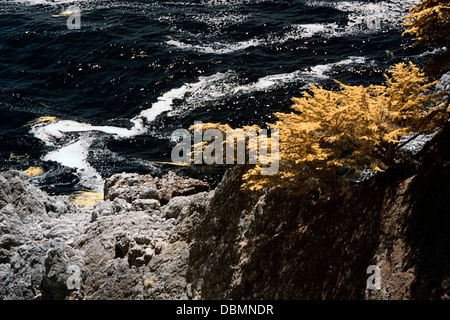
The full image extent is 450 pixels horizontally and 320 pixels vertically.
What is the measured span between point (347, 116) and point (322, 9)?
33.6m

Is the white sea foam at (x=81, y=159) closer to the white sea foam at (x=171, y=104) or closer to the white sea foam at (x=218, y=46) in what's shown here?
the white sea foam at (x=171, y=104)

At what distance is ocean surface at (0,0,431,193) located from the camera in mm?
25594

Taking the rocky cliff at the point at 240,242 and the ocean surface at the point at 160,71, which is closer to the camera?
the rocky cliff at the point at 240,242

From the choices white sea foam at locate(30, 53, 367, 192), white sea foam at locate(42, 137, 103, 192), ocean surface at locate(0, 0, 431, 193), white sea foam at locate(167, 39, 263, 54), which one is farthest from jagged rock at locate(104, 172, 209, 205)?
white sea foam at locate(167, 39, 263, 54)

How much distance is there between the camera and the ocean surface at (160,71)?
25594 mm

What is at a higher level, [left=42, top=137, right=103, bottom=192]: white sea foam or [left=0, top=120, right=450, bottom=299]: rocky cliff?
[left=0, top=120, right=450, bottom=299]: rocky cliff

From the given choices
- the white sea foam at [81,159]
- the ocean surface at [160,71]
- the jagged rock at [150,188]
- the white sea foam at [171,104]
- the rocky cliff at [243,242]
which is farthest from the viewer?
the white sea foam at [171,104]

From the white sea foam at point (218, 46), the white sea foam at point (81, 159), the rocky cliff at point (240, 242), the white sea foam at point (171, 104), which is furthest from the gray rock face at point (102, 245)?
the white sea foam at point (218, 46)

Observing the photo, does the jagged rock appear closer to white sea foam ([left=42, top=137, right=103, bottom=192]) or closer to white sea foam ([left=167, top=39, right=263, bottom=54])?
white sea foam ([left=42, top=137, right=103, bottom=192])

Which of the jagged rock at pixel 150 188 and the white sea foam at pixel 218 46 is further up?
the white sea foam at pixel 218 46

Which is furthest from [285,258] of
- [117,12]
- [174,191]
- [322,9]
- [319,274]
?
[117,12]

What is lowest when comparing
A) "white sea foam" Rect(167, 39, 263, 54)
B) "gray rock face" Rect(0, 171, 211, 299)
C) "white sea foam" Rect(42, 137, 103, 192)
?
"white sea foam" Rect(42, 137, 103, 192)

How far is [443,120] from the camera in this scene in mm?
9070

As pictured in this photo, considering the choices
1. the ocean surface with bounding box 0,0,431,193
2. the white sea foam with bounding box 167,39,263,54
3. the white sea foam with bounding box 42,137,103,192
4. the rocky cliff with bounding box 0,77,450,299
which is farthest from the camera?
Result: the white sea foam with bounding box 167,39,263,54
